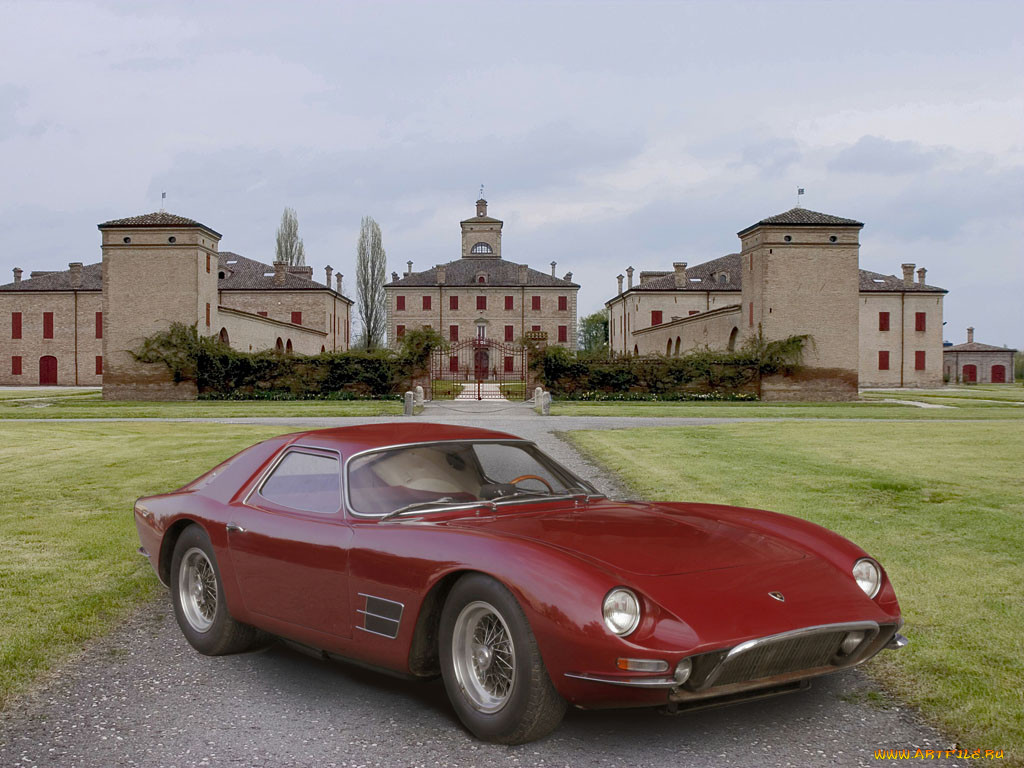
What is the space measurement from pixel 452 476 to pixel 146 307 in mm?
40136

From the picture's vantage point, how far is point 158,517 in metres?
5.42

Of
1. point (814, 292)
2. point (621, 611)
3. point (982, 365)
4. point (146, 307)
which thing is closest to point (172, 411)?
point (146, 307)

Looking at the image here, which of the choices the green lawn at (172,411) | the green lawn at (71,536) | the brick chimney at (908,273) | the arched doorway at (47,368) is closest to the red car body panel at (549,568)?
the green lawn at (71,536)

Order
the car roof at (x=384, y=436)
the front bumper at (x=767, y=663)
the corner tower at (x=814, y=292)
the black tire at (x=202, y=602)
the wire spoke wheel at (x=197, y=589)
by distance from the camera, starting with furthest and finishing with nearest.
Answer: the corner tower at (x=814, y=292) < the wire spoke wheel at (x=197, y=589) < the black tire at (x=202, y=602) < the car roof at (x=384, y=436) < the front bumper at (x=767, y=663)

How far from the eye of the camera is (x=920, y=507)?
9.51 meters

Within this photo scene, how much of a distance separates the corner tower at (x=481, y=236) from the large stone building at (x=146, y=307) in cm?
1319

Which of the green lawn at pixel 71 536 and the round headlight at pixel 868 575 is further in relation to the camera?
the green lawn at pixel 71 536

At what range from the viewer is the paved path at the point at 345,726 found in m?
3.46

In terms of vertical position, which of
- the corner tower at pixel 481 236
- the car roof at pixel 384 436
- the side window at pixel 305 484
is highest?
the corner tower at pixel 481 236

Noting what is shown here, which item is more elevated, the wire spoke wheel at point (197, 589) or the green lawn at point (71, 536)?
the wire spoke wheel at point (197, 589)

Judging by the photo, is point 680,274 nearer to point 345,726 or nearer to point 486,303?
point 486,303

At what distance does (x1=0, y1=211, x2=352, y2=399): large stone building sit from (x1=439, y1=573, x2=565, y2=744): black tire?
39.7 meters

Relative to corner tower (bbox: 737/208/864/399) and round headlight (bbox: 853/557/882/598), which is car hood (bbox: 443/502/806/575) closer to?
round headlight (bbox: 853/557/882/598)

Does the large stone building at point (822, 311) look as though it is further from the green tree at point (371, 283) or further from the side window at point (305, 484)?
the side window at point (305, 484)
